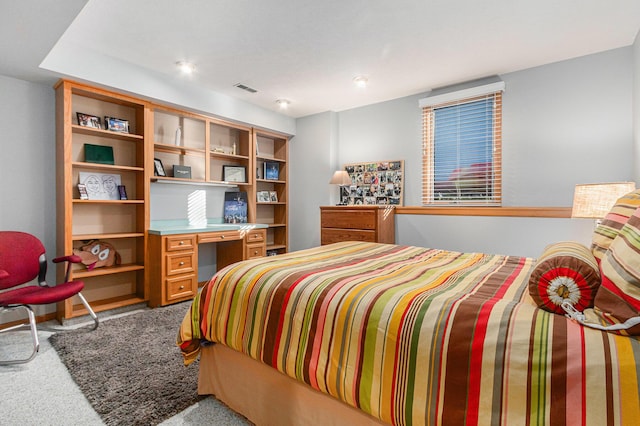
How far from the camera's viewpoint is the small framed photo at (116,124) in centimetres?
334

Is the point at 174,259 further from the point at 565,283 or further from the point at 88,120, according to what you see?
the point at 565,283

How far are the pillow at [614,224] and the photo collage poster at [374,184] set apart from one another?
285 cm

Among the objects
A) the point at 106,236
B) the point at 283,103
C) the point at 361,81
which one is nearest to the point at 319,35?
the point at 361,81

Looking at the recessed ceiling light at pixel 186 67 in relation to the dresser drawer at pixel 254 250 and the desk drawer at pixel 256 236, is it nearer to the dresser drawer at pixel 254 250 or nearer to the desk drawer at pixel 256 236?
the desk drawer at pixel 256 236

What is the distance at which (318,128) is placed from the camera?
4.92 m

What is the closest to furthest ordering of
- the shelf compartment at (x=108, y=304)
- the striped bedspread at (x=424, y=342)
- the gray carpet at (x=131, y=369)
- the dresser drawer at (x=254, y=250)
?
the striped bedspread at (x=424, y=342) < the gray carpet at (x=131, y=369) < the shelf compartment at (x=108, y=304) < the dresser drawer at (x=254, y=250)

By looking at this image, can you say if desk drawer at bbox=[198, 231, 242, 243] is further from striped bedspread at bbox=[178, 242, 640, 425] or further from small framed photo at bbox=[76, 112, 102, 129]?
striped bedspread at bbox=[178, 242, 640, 425]

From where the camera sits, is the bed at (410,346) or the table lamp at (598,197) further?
the table lamp at (598,197)

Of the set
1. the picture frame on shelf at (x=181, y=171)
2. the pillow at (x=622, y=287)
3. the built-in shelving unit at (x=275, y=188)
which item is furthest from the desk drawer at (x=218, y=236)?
the pillow at (x=622, y=287)

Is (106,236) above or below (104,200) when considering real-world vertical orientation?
below

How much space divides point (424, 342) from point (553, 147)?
3256mm

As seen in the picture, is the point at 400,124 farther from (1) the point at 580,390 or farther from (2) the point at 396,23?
(1) the point at 580,390

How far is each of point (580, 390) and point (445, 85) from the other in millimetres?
3734

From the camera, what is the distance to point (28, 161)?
3023mm
